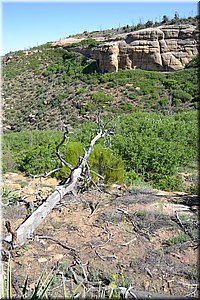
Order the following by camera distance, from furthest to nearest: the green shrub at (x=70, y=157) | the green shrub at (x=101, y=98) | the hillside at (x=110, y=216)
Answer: the green shrub at (x=101, y=98) → the green shrub at (x=70, y=157) → the hillside at (x=110, y=216)

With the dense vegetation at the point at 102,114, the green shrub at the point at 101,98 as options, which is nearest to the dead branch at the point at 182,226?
the dense vegetation at the point at 102,114

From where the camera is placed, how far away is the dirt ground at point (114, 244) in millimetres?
3979

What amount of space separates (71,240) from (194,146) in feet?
25.3

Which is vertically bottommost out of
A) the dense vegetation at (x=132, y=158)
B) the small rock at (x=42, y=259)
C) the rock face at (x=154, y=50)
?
the dense vegetation at (x=132, y=158)

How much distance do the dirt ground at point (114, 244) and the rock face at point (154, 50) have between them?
28.5 m

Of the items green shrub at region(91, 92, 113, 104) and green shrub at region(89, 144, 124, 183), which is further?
green shrub at region(91, 92, 113, 104)

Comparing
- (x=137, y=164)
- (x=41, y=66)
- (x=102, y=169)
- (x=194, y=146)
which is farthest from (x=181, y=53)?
(x=102, y=169)

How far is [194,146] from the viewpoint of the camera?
1188cm

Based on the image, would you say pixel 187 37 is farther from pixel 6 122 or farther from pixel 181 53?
pixel 6 122

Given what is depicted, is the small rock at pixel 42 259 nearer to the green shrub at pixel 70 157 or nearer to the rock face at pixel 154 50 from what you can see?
the green shrub at pixel 70 157

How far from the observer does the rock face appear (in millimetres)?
33344

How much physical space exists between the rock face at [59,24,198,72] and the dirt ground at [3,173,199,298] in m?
28.5

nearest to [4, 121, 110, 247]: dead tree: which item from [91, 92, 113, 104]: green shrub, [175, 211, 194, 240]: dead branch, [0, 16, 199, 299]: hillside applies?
[0, 16, 199, 299]: hillside

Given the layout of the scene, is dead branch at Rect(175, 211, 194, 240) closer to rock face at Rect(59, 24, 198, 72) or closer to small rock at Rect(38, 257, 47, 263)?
small rock at Rect(38, 257, 47, 263)
